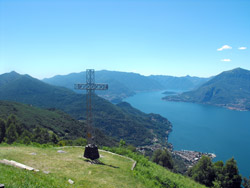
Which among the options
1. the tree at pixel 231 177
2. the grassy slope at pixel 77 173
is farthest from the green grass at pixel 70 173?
the tree at pixel 231 177

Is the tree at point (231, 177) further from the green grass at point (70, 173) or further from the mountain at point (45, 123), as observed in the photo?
the mountain at point (45, 123)

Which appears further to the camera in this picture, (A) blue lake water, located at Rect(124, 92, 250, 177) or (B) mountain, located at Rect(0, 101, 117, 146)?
(A) blue lake water, located at Rect(124, 92, 250, 177)

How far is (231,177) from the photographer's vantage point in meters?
29.8

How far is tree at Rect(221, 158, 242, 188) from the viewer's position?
2888 cm

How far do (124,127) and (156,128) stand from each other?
125ft

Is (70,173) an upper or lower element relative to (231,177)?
upper

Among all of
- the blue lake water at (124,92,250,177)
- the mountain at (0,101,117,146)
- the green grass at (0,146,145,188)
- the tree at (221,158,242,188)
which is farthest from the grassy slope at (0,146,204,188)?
the blue lake water at (124,92,250,177)

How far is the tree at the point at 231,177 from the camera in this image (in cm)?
2888

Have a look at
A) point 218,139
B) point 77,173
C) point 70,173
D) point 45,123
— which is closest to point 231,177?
point 77,173

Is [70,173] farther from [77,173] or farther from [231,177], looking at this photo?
[231,177]

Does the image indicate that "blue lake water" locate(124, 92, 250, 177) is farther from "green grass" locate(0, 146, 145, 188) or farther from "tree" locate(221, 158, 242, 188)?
"green grass" locate(0, 146, 145, 188)

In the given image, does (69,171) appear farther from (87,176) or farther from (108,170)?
(108,170)

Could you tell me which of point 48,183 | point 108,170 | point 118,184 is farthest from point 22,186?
point 108,170

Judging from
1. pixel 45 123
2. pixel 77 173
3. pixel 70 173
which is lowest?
pixel 45 123
